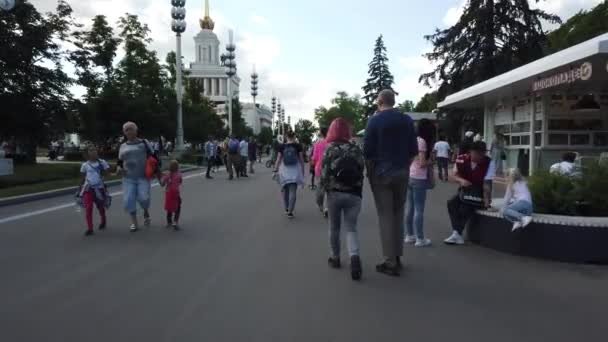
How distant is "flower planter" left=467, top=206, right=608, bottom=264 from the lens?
6352 mm

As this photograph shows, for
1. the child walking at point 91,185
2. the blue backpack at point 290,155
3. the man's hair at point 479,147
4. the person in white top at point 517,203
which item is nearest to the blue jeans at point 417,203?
the man's hair at point 479,147

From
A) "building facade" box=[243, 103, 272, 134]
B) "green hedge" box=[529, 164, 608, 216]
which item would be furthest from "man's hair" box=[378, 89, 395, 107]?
"building facade" box=[243, 103, 272, 134]

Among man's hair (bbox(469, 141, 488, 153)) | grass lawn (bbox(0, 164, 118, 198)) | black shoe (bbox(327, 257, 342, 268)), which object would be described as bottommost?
black shoe (bbox(327, 257, 342, 268))

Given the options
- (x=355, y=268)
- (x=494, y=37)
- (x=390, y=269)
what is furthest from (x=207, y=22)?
(x=355, y=268)

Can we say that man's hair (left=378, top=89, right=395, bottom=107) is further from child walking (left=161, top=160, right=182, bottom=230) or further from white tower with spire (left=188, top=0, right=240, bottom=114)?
white tower with spire (left=188, top=0, right=240, bottom=114)

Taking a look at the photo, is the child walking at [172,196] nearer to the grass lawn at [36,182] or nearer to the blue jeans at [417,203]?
the blue jeans at [417,203]

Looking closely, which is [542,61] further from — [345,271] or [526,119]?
[345,271]

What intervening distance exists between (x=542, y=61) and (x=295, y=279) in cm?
1173

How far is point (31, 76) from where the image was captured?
2083cm

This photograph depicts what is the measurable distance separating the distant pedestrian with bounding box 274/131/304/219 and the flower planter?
443 cm

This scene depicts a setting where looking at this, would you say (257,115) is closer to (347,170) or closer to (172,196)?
(172,196)

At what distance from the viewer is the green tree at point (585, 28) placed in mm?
39031

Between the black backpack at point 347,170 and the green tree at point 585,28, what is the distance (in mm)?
34882

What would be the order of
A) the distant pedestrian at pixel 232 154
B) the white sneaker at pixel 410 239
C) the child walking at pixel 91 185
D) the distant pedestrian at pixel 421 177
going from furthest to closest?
the distant pedestrian at pixel 232 154 < the child walking at pixel 91 185 < the white sneaker at pixel 410 239 < the distant pedestrian at pixel 421 177
